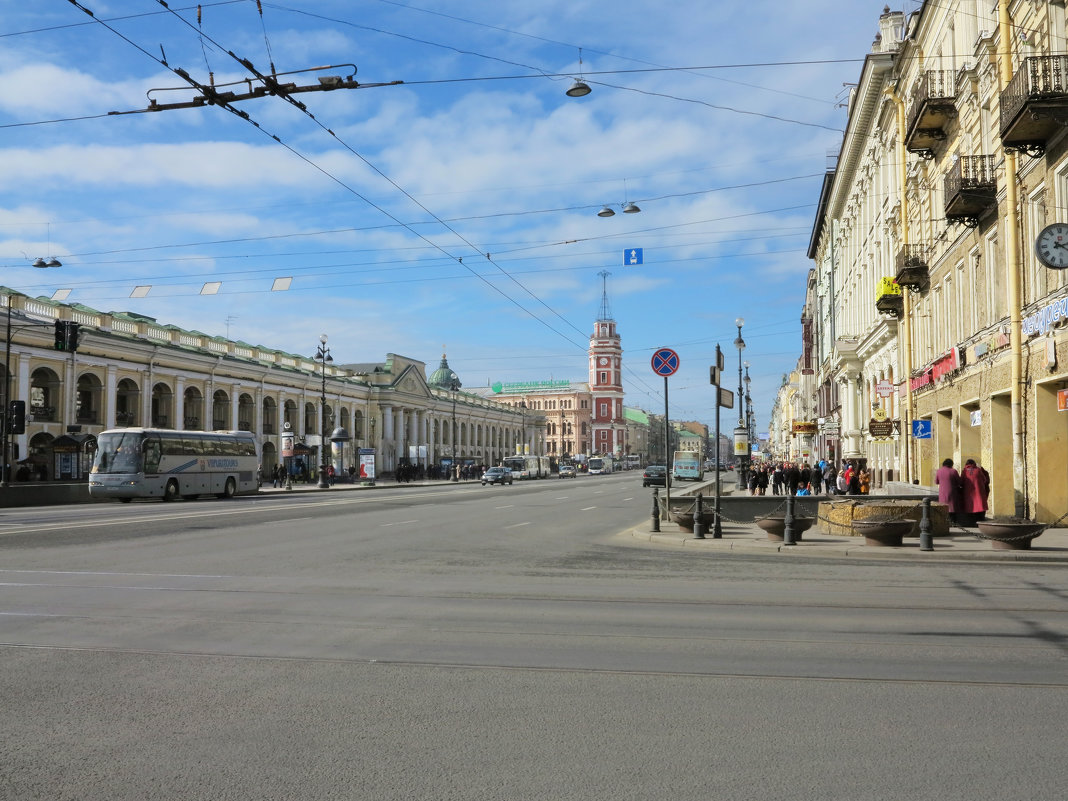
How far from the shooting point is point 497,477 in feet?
261

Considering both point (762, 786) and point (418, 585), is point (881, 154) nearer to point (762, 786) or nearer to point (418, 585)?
point (418, 585)

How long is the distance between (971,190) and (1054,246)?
5384 millimetres

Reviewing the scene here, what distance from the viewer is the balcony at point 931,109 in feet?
85.6

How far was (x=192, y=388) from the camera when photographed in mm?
72562

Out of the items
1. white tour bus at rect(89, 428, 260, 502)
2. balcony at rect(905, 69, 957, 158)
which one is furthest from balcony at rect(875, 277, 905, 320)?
white tour bus at rect(89, 428, 260, 502)

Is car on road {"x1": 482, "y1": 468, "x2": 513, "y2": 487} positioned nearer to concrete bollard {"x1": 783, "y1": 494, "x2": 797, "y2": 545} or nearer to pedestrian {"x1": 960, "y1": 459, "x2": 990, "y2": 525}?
pedestrian {"x1": 960, "y1": 459, "x2": 990, "y2": 525}

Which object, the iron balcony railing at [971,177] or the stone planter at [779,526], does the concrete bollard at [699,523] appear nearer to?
the stone planter at [779,526]

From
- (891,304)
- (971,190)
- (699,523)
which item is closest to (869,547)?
(699,523)

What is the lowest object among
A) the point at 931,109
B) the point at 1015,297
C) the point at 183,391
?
the point at 1015,297

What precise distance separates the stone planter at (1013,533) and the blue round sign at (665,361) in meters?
7.00

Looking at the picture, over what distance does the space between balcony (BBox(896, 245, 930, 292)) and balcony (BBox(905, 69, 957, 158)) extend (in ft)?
10.7

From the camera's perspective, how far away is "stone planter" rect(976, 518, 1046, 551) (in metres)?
15.9

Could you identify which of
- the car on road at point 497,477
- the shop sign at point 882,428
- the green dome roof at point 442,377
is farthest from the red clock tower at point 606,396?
the shop sign at point 882,428

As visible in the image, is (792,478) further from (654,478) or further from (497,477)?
(497,477)
